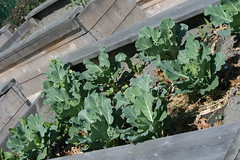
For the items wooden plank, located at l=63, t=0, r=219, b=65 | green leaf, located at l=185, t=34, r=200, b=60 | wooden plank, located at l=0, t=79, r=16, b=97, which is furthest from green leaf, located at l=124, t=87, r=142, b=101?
wooden plank, located at l=0, t=79, r=16, b=97

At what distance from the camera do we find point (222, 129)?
2.33m

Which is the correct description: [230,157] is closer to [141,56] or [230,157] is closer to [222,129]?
[222,129]

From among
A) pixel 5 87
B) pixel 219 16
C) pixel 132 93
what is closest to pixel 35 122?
pixel 132 93

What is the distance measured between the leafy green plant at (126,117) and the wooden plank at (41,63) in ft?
7.93

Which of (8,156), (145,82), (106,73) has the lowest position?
(8,156)

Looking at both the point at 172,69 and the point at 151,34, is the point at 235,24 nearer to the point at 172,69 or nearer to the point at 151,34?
the point at 172,69

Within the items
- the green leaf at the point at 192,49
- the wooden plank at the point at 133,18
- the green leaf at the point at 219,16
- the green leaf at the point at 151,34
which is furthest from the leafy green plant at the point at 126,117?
the wooden plank at the point at 133,18

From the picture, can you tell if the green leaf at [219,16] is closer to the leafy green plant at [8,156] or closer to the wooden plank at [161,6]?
the leafy green plant at [8,156]

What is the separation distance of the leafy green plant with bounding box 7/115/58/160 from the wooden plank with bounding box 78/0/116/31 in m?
2.10

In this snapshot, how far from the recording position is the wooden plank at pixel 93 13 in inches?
221

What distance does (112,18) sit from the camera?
19.7 feet

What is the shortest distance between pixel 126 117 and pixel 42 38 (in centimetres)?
342

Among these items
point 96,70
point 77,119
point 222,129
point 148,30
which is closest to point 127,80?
point 96,70

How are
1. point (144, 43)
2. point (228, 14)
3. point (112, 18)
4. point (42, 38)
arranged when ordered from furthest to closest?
point (42, 38)
point (112, 18)
point (144, 43)
point (228, 14)
